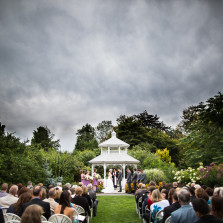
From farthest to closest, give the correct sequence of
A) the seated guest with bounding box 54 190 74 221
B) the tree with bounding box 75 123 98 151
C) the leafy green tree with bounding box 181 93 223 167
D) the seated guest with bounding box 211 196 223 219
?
the tree with bounding box 75 123 98 151
the leafy green tree with bounding box 181 93 223 167
the seated guest with bounding box 54 190 74 221
the seated guest with bounding box 211 196 223 219

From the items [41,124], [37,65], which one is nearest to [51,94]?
[37,65]

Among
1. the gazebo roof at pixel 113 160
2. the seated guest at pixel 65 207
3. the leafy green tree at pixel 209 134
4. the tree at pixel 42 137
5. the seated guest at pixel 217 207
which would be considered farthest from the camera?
the tree at pixel 42 137

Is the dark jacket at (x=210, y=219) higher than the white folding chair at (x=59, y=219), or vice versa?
the dark jacket at (x=210, y=219)

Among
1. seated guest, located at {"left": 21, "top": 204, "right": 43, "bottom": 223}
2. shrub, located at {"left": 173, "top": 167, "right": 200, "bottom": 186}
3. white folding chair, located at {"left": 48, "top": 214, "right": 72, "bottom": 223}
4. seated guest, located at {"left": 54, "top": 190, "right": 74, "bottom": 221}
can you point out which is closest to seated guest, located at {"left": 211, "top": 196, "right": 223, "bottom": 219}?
seated guest, located at {"left": 21, "top": 204, "right": 43, "bottom": 223}

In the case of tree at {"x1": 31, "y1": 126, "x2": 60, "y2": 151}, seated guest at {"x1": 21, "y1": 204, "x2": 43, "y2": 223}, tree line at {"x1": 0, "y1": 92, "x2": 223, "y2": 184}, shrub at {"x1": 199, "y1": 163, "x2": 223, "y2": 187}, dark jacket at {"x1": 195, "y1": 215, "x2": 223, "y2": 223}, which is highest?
tree at {"x1": 31, "y1": 126, "x2": 60, "y2": 151}

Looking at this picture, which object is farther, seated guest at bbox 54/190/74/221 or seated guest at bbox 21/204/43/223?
seated guest at bbox 54/190/74/221

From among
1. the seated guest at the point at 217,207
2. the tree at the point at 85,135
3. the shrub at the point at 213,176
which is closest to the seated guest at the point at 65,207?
the seated guest at the point at 217,207

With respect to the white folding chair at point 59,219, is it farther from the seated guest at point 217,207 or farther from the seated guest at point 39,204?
the seated guest at point 217,207

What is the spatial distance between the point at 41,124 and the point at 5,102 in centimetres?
4214

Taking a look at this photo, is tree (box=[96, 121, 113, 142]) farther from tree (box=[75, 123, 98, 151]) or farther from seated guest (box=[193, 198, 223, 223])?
seated guest (box=[193, 198, 223, 223])

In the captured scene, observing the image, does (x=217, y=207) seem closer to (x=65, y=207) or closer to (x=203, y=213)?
(x=203, y=213)

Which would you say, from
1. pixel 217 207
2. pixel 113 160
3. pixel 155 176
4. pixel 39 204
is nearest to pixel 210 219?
pixel 217 207

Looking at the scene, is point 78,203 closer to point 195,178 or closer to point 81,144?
point 195,178

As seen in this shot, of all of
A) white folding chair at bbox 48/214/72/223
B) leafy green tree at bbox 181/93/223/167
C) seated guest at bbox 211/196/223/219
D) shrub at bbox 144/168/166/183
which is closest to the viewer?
seated guest at bbox 211/196/223/219
